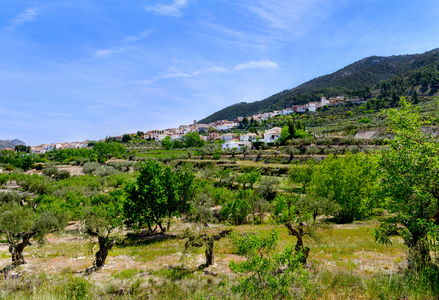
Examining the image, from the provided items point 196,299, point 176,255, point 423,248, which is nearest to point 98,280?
point 176,255

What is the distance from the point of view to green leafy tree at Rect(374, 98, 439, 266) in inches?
288

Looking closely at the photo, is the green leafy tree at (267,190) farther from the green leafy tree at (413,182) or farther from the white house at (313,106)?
the white house at (313,106)

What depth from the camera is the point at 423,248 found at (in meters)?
7.57

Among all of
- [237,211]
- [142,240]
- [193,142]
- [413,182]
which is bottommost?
[237,211]

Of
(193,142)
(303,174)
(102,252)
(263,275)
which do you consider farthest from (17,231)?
(193,142)

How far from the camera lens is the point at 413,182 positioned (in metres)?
7.73

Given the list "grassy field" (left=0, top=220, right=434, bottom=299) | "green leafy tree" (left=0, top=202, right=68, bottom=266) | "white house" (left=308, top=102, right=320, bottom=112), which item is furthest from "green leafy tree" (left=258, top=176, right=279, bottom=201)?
"white house" (left=308, top=102, right=320, bottom=112)

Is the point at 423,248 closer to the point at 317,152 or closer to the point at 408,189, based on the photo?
the point at 408,189

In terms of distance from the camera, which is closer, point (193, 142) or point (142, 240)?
point (142, 240)

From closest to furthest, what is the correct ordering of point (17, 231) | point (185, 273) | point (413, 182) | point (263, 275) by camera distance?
1. point (263, 275)
2. point (413, 182)
3. point (185, 273)
4. point (17, 231)

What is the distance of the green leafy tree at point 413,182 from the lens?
731 cm

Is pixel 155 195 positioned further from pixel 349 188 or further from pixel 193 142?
pixel 193 142

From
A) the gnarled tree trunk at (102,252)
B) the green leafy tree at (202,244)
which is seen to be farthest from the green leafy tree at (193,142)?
the green leafy tree at (202,244)

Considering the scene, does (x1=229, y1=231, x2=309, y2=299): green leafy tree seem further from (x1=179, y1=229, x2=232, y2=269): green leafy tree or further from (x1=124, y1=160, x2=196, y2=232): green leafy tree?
(x1=124, y1=160, x2=196, y2=232): green leafy tree
